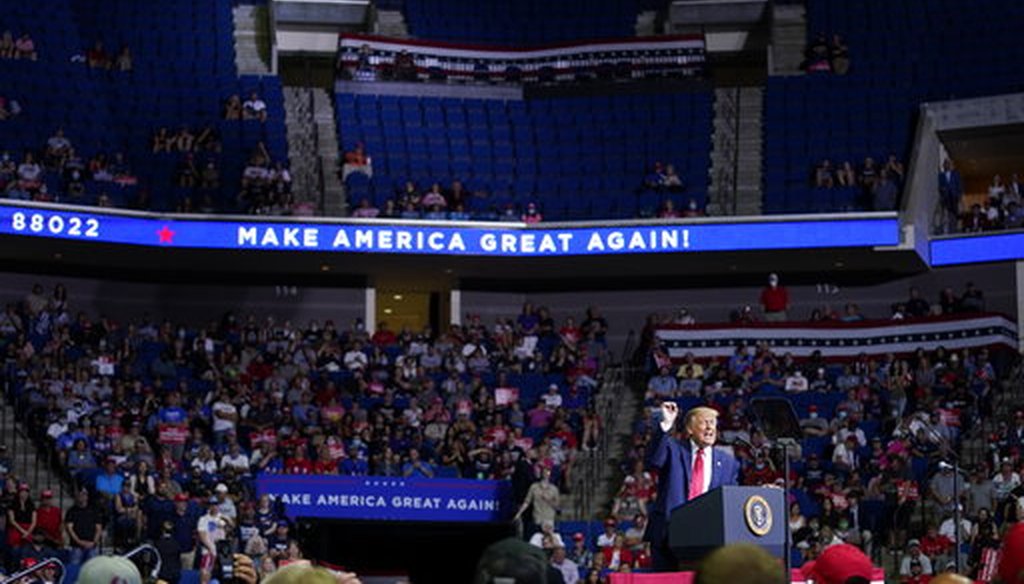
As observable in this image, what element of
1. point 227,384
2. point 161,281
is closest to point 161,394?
point 227,384

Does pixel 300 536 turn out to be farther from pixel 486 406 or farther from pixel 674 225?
pixel 674 225

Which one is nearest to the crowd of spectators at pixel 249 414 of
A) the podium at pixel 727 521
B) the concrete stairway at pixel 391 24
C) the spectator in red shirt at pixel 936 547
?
the spectator in red shirt at pixel 936 547

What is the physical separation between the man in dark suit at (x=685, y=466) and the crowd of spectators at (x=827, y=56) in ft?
75.1

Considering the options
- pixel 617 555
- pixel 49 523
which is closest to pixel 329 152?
pixel 49 523

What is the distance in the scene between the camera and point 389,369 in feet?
89.0

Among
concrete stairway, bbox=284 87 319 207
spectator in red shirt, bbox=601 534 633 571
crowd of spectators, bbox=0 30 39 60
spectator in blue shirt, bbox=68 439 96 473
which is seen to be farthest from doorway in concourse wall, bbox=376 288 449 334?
spectator in red shirt, bbox=601 534 633 571

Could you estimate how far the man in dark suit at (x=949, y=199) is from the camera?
29.8 metres

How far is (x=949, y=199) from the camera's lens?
2997cm

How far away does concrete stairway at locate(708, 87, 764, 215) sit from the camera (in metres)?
29.8

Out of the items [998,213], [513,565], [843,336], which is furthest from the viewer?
[998,213]

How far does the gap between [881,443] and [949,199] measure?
27.1ft

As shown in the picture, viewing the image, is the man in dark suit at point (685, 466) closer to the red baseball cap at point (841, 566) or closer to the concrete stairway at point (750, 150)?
the red baseball cap at point (841, 566)

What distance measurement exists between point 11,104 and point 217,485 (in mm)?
9615

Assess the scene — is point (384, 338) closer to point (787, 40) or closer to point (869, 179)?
point (869, 179)
